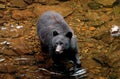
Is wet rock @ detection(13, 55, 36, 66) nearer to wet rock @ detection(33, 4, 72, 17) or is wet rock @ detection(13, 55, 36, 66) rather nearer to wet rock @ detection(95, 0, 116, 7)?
wet rock @ detection(33, 4, 72, 17)

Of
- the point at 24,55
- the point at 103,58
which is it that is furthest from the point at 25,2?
the point at 103,58

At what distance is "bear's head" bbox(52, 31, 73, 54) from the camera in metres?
7.72

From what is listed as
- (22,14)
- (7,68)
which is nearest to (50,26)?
(7,68)

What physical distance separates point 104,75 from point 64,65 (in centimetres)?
103

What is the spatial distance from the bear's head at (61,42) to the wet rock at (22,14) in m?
3.27

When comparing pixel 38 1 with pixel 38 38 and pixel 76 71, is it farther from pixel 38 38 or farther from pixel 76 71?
pixel 76 71

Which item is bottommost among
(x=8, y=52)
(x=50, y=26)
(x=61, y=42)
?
(x=8, y=52)

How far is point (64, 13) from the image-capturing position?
11.2 m

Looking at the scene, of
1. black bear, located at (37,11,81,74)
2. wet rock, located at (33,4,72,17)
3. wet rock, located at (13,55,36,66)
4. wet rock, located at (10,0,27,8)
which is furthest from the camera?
wet rock, located at (10,0,27,8)

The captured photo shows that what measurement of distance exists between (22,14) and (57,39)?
3693mm

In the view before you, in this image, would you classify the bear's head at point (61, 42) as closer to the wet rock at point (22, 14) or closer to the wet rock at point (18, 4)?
the wet rock at point (22, 14)

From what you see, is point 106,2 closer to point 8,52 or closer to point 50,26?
point 50,26

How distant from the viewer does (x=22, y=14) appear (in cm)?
1130

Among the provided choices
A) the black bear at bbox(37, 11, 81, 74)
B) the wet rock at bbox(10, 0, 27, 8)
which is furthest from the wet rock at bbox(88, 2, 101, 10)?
the black bear at bbox(37, 11, 81, 74)
